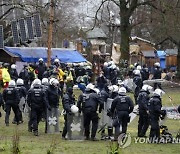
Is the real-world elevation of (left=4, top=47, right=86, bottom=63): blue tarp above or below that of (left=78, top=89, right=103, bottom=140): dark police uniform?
above

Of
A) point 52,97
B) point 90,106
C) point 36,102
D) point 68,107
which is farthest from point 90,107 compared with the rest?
point 52,97

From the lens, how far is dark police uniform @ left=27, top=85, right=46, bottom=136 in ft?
61.0

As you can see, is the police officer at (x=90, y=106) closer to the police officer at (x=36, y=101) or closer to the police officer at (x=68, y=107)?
the police officer at (x=68, y=107)

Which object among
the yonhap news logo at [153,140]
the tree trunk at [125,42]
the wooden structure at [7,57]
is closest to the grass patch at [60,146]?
the yonhap news logo at [153,140]

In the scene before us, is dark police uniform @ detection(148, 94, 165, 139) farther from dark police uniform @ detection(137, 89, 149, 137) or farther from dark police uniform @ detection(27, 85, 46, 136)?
dark police uniform @ detection(27, 85, 46, 136)

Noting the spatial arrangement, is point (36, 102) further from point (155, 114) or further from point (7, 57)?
point (7, 57)

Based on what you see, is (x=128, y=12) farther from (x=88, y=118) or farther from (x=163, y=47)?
(x=163, y=47)

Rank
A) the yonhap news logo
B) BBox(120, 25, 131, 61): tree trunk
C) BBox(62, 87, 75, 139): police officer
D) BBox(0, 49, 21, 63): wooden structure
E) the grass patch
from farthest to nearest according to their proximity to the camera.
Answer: BBox(120, 25, 131, 61): tree trunk, BBox(0, 49, 21, 63): wooden structure, BBox(62, 87, 75, 139): police officer, the yonhap news logo, the grass patch

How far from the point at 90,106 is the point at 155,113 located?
2.05m

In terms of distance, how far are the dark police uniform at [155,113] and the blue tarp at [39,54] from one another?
25.0 m

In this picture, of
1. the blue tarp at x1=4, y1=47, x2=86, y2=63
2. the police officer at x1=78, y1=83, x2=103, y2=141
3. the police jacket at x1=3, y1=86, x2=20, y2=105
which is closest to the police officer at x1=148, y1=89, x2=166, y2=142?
the police officer at x1=78, y1=83, x2=103, y2=141

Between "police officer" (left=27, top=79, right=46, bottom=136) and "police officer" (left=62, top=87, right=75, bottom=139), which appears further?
"police officer" (left=27, top=79, right=46, bottom=136)

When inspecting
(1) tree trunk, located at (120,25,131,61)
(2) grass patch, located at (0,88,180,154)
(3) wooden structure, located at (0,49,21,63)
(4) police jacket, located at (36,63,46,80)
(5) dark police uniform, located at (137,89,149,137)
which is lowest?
(2) grass patch, located at (0,88,180,154)

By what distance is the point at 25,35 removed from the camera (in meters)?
41.2
